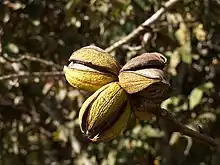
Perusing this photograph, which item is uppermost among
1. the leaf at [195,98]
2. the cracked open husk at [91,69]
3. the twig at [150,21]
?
the cracked open husk at [91,69]

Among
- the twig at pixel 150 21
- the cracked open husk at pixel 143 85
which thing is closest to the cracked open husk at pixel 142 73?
the cracked open husk at pixel 143 85

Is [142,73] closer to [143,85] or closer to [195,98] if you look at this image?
[143,85]

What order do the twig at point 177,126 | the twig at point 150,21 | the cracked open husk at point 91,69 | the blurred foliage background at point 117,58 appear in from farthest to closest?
the blurred foliage background at point 117,58
the twig at point 150,21
the cracked open husk at point 91,69
the twig at point 177,126

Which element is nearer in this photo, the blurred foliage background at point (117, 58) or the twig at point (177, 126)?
the twig at point (177, 126)

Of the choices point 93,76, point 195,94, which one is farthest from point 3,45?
point 93,76

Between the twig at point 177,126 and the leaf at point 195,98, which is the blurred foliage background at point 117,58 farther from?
the twig at point 177,126

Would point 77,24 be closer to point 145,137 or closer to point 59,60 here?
point 59,60

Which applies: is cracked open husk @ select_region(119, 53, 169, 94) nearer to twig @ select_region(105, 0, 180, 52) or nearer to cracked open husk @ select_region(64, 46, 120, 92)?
cracked open husk @ select_region(64, 46, 120, 92)
